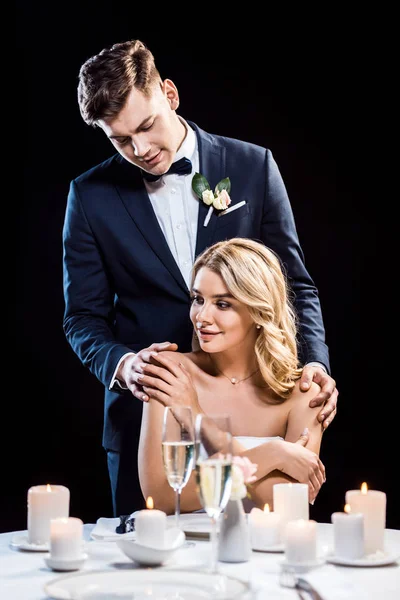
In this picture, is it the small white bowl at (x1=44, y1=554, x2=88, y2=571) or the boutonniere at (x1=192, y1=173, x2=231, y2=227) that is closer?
the small white bowl at (x1=44, y1=554, x2=88, y2=571)

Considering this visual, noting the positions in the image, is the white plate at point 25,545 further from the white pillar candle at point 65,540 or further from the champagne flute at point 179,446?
the champagne flute at point 179,446

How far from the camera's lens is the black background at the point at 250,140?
4504 mm

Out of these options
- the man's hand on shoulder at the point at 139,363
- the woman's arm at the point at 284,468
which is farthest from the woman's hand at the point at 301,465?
the man's hand on shoulder at the point at 139,363

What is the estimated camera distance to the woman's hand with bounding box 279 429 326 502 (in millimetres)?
2658

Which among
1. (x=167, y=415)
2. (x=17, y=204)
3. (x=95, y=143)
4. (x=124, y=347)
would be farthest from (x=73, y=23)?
(x=167, y=415)

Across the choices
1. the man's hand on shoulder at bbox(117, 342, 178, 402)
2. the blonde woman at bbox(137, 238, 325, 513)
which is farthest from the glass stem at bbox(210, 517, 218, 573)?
the man's hand on shoulder at bbox(117, 342, 178, 402)

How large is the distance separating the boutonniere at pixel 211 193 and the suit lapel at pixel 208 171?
2cm

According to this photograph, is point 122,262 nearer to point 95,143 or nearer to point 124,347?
point 124,347

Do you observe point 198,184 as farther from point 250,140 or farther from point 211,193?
point 250,140

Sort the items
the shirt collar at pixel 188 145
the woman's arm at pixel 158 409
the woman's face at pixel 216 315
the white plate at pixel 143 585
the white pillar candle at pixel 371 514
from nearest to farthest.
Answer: the white plate at pixel 143 585
the white pillar candle at pixel 371 514
the woman's arm at pixel 158 409
the woman's face at pixel 216 315
the shirt collar at pixel 188 145

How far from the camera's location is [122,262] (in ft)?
10.9

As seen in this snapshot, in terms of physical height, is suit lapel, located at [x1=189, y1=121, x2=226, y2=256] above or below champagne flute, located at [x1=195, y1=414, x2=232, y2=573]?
above

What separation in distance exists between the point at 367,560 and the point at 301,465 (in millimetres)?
878

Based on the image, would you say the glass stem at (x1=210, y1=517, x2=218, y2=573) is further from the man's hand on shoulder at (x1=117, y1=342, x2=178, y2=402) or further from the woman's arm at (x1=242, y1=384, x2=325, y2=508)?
the man's hand on shoulder at (x1=117, y1=342, x2=178, y2=402)
